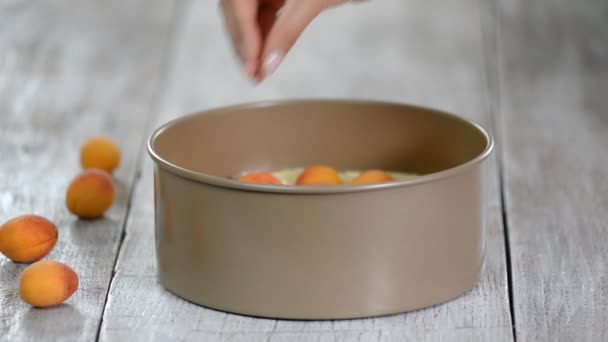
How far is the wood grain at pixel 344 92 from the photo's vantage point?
1014mm

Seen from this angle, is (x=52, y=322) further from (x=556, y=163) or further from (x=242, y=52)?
(x=556, y=163)

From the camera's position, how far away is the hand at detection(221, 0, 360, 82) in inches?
40.6

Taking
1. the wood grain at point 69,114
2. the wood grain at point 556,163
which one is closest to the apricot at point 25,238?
the wood grain at point 69,114

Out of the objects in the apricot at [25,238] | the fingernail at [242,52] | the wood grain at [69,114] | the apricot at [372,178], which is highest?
the fingernail at [242,52]

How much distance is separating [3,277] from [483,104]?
3.33 feet

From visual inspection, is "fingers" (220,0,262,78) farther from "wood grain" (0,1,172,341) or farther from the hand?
"wood grain" (0,1,172,341)

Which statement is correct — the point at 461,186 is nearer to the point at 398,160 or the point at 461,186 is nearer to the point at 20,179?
the point at 398,160

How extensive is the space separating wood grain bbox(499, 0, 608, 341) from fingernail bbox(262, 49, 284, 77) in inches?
14.1

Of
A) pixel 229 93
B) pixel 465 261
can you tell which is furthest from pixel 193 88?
pixel 465 261

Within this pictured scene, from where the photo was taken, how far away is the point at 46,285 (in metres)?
1.07

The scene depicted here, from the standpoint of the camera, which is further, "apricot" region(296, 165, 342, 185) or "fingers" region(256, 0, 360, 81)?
"apricot" region(296, 165, 342, 185)

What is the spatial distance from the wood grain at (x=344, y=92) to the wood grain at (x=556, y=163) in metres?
0.04

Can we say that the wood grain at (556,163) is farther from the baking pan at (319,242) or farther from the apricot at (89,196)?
the apricot at (89,196)

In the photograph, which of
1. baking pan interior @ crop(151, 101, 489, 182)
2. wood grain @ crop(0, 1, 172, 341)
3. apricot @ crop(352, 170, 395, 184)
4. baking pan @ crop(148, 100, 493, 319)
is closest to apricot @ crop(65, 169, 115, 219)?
wood grain @ crop(0, 1, 172, 341)
